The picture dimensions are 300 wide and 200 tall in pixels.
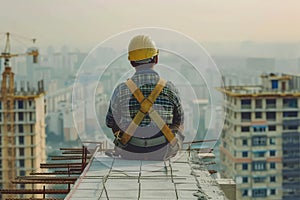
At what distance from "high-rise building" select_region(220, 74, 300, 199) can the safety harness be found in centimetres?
2051

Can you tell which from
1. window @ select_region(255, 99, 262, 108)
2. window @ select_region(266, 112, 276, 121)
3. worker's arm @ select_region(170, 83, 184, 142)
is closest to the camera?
worker's arm @ select_region(170, 83, 184, 142)

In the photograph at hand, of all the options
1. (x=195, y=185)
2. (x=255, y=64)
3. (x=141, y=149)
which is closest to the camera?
(x=195, y=185)

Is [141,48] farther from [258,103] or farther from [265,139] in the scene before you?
[265,139]

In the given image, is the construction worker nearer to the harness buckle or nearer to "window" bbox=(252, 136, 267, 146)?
the harness buckle

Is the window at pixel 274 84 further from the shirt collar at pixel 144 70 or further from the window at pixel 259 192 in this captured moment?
the shirt collar at pixel 144 70

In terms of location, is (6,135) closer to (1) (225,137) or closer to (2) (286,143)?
(1) (225,137)

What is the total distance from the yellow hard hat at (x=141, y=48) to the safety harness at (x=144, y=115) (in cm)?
17

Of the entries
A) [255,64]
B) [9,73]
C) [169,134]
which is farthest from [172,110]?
[9,73]

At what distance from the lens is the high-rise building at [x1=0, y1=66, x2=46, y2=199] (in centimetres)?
2442

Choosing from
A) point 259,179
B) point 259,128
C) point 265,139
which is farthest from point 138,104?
point 259,179

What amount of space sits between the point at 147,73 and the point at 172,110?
0.85ft

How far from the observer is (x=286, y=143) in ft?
79.8

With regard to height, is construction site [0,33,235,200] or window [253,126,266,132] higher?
construction site [0,33,235,200]

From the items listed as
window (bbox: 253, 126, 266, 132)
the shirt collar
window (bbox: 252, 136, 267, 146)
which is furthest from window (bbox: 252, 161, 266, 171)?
the shirt collar
